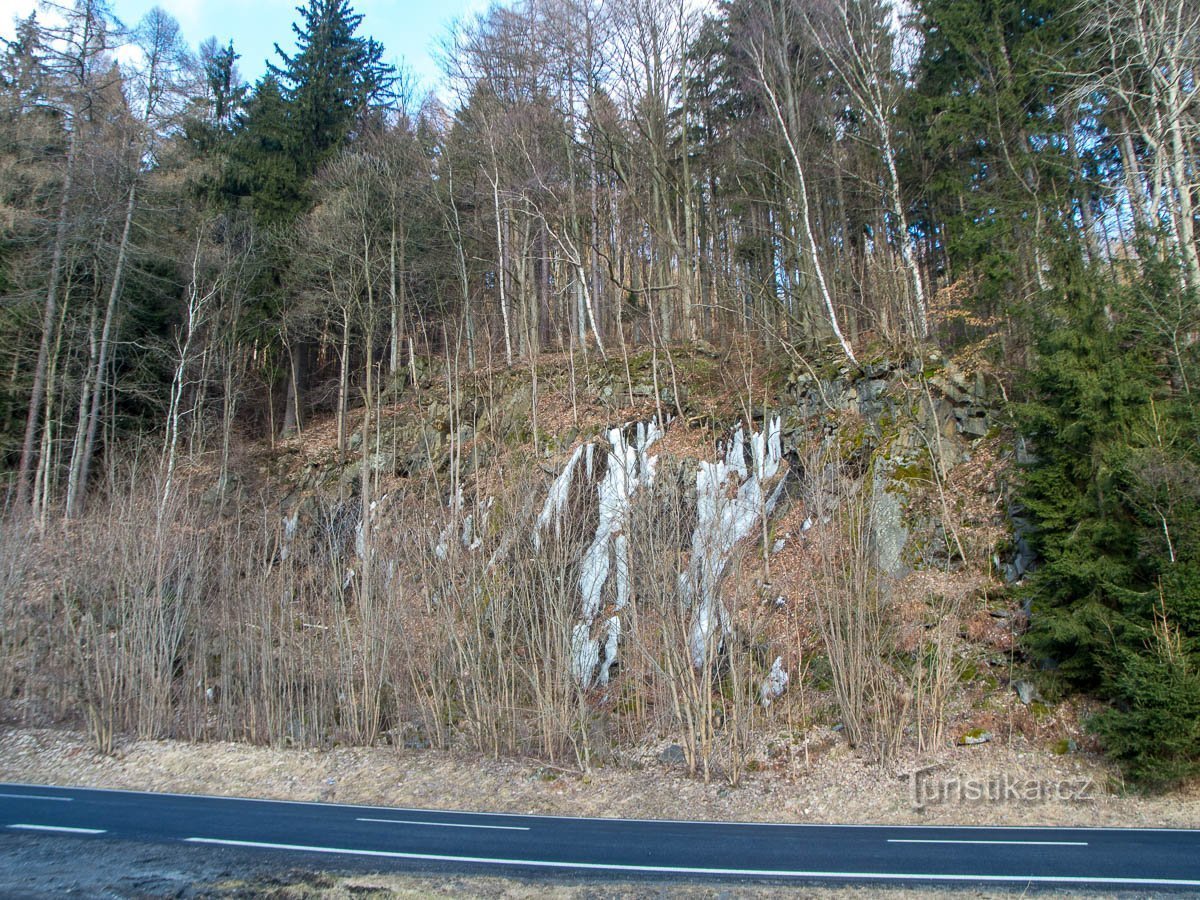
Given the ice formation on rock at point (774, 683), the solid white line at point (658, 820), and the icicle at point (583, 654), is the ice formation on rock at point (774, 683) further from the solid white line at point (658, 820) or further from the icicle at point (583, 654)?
the icicle at point (583, 654)

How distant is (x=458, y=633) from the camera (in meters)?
14.0

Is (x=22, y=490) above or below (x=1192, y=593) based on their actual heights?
above

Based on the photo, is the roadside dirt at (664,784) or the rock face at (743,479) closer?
the roadside dirt at (664,784)

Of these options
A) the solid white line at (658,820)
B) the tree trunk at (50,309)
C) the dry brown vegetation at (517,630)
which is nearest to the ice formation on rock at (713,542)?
the dry brown vegetation at (517,630)

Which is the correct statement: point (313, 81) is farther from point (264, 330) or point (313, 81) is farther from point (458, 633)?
point (458, 633)

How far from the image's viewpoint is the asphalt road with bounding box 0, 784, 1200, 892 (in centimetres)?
670

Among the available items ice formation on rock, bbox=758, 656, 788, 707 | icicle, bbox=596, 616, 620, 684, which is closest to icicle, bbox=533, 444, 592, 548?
icicle, bbox=596, 616, 620, 684

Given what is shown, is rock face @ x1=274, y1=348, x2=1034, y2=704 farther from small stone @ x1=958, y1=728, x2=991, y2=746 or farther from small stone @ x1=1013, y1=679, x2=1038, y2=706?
small stone @ x1=958, y1=728, x2=991, y2=746

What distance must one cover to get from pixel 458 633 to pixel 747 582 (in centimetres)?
534

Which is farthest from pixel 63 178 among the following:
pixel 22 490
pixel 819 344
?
pixel 819 344

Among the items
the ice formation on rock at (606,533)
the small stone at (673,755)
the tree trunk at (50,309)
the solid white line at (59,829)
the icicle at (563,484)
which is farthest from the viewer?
the tree trunk at (50,309)

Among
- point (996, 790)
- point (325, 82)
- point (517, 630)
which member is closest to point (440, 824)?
point (517, 630)

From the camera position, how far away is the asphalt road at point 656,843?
6699mm

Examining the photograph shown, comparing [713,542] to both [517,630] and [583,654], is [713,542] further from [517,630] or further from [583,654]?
[517,630]
